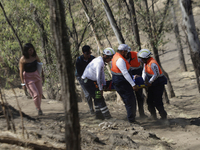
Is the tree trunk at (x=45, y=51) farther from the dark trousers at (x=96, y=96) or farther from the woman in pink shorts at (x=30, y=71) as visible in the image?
the dark trousers at (x=96, y=96)

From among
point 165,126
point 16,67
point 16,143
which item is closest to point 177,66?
point 16,67

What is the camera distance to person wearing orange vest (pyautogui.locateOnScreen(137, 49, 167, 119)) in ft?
21.8

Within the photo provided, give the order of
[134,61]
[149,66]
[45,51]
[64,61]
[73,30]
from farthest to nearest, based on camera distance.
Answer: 1. [45,51]
2. [73,30]
3. [134,61]
4. [149,66]
5. [64,61]

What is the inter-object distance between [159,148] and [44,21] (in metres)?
11.2

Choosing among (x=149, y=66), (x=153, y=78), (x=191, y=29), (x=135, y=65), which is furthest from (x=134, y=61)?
(x=191, y=29)

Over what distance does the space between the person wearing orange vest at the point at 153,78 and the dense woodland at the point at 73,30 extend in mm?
1955

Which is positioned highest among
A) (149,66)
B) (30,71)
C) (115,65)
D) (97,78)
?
(30,71)

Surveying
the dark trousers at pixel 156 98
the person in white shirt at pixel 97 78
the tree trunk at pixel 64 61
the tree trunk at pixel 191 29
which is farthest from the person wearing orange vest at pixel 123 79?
the tree trunk at pixel 191 29

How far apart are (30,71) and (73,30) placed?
7.43m

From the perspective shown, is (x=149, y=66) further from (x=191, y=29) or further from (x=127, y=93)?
(x=191, y=29)

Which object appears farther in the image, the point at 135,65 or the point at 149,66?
the point at 135,65

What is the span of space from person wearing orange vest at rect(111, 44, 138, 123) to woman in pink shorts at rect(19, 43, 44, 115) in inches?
79.4

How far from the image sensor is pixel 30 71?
21.8 feet

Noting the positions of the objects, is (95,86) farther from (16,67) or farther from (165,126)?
(16,67)
